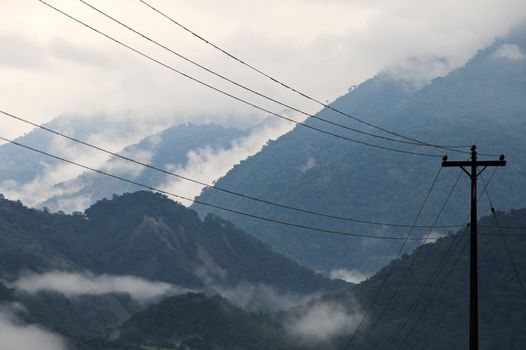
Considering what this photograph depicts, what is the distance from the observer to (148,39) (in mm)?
47312

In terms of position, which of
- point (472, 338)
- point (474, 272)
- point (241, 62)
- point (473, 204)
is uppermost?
point (241, 62)

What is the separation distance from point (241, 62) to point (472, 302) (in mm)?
Result: 17936

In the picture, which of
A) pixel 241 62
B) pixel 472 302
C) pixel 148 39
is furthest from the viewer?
pixel 472 302

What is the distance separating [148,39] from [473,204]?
20626 mm

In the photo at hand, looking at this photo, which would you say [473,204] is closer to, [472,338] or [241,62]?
[472,338]

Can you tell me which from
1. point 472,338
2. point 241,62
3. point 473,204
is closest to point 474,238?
point 473,204

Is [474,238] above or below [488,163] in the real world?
below

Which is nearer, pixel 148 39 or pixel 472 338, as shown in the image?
pixel 148 39

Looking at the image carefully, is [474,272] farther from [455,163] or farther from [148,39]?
[148,39]

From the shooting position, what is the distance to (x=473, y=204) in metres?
56.1

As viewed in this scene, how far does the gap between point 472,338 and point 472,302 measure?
2.07 metres

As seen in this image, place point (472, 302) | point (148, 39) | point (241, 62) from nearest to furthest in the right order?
point (148, 39) → point (241, 62) → point (472, 302)

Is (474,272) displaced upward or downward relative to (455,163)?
downward

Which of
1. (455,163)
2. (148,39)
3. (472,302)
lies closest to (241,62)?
(148,39)
